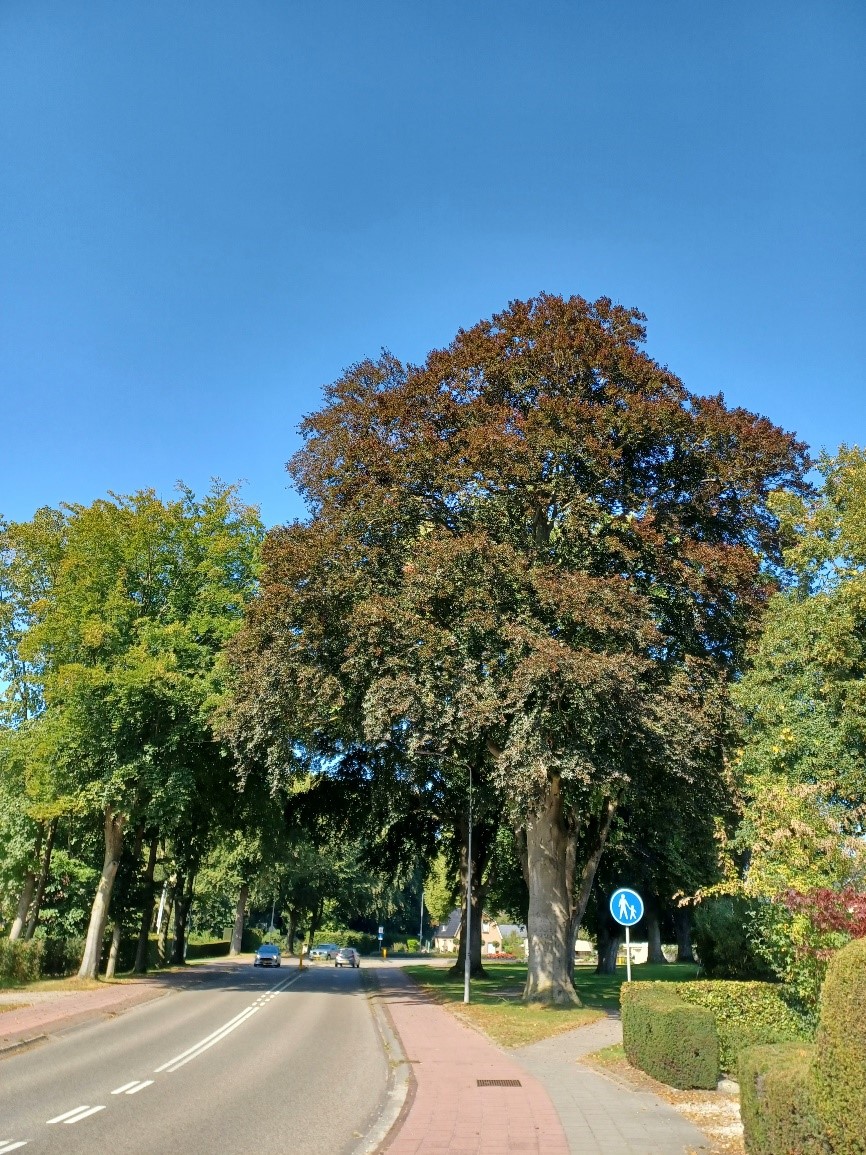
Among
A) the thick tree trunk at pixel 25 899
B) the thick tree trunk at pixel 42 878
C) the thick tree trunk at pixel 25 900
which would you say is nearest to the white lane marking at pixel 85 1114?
the thick tree trunk at pixel 42 878

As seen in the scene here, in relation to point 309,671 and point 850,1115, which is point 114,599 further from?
point 850,1115

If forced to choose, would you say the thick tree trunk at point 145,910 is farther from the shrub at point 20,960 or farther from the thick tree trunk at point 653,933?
the thick tree trunk at point 653,933

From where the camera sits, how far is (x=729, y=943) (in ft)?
71.0

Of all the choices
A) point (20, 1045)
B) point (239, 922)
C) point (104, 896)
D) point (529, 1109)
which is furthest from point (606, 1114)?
point (239, 922)

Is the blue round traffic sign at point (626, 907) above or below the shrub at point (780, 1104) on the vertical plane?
above

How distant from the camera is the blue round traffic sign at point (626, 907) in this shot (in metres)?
15.5

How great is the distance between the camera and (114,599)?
2872cm

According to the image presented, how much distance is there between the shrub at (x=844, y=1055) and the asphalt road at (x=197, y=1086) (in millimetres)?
4711

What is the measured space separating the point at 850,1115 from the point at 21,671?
38846mm

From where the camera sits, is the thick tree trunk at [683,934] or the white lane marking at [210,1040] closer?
the white lane marking at [210,1040]

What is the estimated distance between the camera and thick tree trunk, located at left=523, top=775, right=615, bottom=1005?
2336 cm

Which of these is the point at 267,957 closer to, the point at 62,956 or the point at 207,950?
the point at 62,956

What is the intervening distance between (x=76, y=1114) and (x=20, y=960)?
22246mm

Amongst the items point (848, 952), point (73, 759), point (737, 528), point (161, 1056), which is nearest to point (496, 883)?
point (73, 759)
